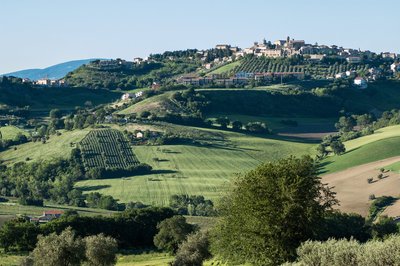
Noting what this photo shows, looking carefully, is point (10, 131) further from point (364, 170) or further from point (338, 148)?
point (364, 170)

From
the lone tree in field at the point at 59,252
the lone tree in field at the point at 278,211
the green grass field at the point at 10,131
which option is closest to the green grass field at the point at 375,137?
the green grass field at the point at 10,131

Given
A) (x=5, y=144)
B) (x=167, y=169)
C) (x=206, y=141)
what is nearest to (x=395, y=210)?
(x=167, y=169)

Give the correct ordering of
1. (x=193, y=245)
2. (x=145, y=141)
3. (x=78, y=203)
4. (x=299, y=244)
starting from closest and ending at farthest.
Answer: (x=299, y=244) < (x=193, y=245) < (x=78, y=203) < (x=145, y=141)

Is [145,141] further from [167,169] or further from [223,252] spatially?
[223,252]

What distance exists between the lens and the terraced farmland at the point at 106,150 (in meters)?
127

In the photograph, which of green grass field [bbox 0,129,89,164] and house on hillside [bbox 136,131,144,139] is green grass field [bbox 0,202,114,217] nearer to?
green grass field [bbox 0,129,89,164]

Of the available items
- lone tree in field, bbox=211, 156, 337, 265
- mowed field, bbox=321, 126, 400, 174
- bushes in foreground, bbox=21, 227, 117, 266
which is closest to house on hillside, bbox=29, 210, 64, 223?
bushes in foreground, bbox=21, 227, 117, 266

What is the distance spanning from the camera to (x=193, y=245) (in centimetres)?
5850

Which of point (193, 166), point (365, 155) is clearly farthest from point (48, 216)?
point (365, 155)

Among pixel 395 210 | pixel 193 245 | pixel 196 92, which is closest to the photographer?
pixel 193 245

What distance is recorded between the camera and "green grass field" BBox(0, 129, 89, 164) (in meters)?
134

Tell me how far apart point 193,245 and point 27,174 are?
71228 millimetres

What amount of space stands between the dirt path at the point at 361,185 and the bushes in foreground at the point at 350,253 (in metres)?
42.2

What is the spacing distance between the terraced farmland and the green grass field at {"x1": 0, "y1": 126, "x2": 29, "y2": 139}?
1816 centimetres
